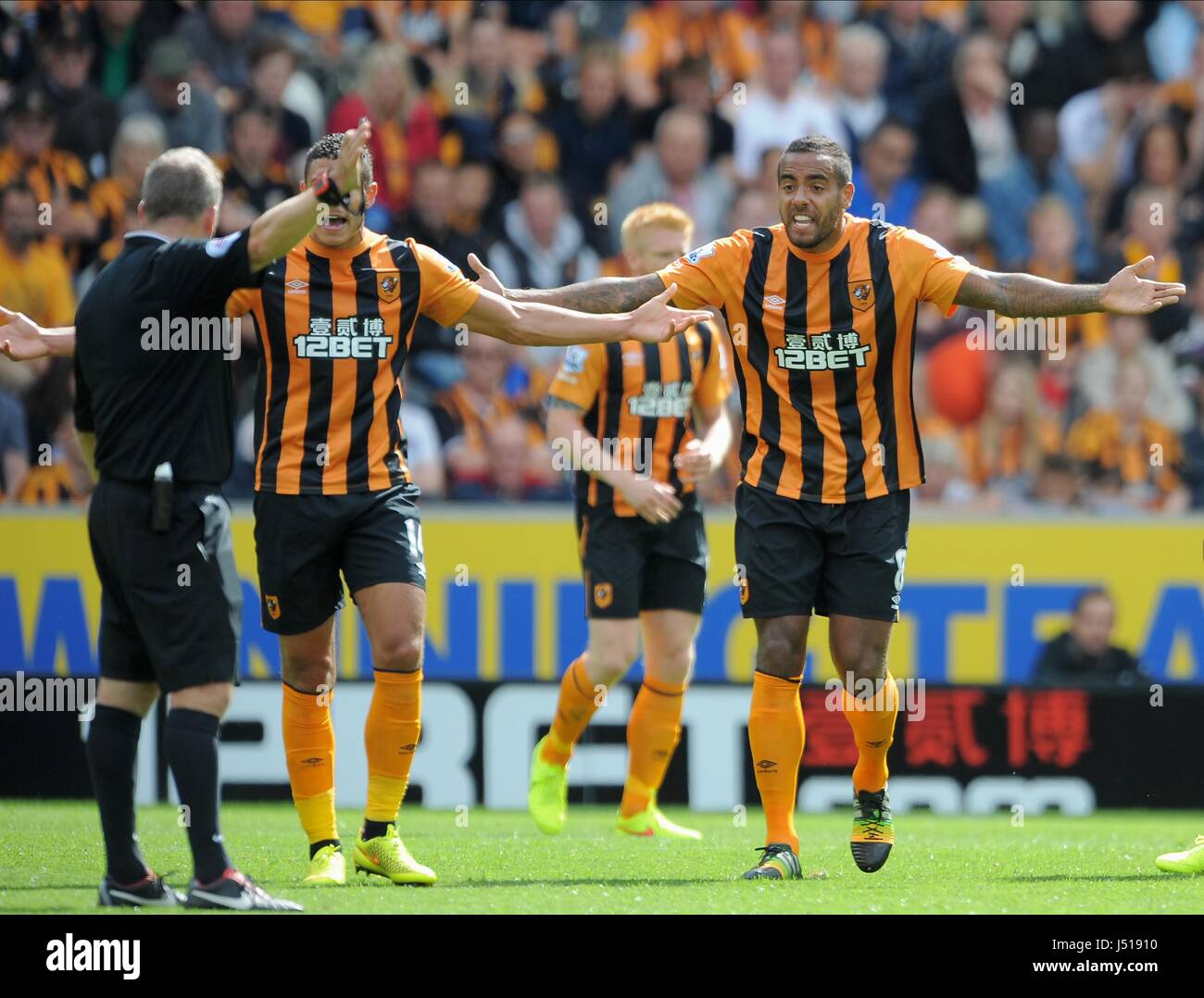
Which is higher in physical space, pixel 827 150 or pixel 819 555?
pixel 827 150

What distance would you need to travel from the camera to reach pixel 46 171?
11945mm

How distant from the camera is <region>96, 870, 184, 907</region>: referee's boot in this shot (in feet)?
17.6

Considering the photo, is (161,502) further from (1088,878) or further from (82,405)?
(1088,878)

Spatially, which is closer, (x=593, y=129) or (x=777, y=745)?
(x=777, y=745)

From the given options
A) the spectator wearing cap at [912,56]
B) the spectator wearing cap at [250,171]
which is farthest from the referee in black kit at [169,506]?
the spectator wearing cap at [912,56]

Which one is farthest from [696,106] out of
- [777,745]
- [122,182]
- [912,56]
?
[777,745]

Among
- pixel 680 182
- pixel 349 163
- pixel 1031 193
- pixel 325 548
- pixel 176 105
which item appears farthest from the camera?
pixel 1031 193

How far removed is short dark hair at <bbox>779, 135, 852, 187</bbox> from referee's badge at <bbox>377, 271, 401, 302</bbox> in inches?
55.8

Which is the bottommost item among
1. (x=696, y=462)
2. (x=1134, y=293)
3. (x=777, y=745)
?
(x=777, y=745)

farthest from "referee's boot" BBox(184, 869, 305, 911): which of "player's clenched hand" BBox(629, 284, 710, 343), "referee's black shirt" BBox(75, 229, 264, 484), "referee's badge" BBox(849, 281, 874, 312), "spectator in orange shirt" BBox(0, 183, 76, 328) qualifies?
"spectator in orange shirt" BBox(0, 183, 76, 328)

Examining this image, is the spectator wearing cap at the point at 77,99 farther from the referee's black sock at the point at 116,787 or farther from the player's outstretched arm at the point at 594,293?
the referee's black sock at the point at 116,787

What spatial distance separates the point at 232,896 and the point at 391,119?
26.8 ft

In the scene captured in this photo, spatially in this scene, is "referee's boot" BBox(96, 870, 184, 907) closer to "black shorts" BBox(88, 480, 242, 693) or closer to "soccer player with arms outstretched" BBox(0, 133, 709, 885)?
"black shorts" BBox(88, 480, 242, 693)
